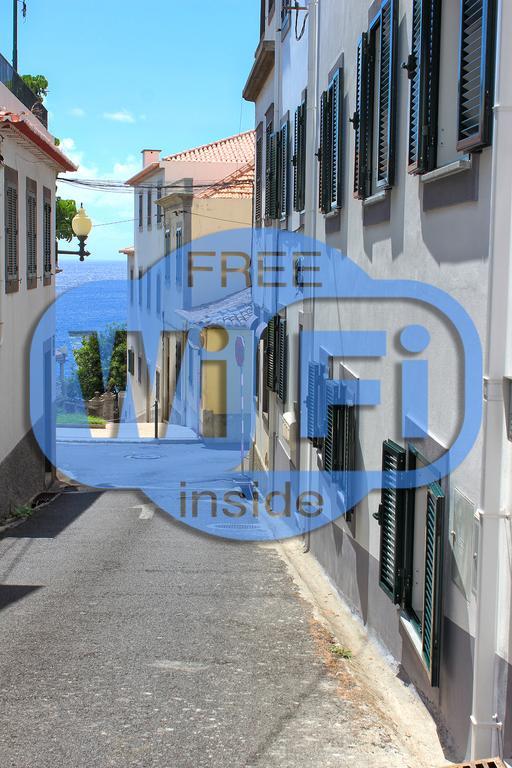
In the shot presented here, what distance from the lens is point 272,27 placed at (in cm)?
1808

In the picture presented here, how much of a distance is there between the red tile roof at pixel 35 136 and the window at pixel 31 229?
0.70m

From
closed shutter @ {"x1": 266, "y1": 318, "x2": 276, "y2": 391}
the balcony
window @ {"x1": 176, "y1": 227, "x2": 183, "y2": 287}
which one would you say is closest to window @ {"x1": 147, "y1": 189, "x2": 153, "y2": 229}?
window @ {"x1": 176, "y1": 227, "x2": 183, "y2": 287}

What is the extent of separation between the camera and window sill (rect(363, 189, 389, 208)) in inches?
304

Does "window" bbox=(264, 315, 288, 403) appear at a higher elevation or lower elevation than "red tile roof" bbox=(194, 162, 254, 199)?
lower

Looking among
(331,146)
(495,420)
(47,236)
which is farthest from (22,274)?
(495,420)

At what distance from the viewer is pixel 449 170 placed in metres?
5.66

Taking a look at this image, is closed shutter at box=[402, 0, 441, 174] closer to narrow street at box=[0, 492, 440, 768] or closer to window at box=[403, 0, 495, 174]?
window at box=[403, 0, 495, 174]

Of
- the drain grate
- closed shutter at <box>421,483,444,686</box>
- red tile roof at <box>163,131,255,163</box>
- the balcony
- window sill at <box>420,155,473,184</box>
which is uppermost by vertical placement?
red tile roof at <box>163,131,255,163</box>

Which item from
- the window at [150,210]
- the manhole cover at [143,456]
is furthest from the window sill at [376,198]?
the window at [150,210]

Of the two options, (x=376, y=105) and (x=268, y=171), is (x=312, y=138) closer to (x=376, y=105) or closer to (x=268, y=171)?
(x=376, y=105)

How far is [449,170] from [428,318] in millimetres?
1092

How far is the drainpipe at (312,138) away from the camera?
11992 millimetres

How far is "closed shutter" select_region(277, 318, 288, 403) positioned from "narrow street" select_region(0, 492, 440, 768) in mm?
4267

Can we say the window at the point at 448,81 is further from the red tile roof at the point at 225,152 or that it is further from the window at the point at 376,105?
the red tile roof at the point at 225,152
